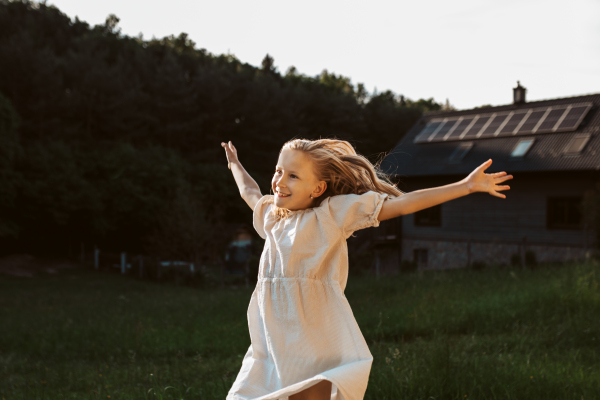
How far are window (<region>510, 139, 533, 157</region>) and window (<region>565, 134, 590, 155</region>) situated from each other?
1.59 m

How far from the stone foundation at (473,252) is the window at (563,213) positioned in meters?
0.90

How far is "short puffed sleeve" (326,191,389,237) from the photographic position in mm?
2723

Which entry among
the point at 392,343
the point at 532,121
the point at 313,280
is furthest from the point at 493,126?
the point at 313,280

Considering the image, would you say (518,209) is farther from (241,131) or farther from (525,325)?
(241,131)

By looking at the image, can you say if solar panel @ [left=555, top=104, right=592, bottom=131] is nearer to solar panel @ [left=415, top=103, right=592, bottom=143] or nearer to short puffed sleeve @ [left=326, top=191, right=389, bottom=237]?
solar panel @ [left=415, top=103, right=592, bottom=143]

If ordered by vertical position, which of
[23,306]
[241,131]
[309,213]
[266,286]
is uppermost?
[241,131]

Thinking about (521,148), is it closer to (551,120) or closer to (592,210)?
(551,120)

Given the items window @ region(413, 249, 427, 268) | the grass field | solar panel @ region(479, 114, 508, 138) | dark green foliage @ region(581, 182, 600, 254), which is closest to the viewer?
the grass field

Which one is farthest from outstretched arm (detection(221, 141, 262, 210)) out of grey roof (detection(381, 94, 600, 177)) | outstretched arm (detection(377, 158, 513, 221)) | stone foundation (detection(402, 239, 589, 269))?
stone foundation (detection(402, 239, 589, 269))

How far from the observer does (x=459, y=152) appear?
24797mm

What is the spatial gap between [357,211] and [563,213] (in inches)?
850

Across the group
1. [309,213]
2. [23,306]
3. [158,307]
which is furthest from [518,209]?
[309,213]

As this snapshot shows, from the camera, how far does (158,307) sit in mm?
12242

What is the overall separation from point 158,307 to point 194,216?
47.2ft
